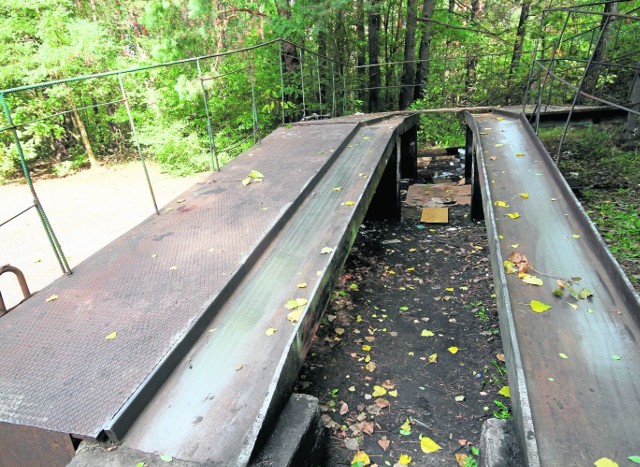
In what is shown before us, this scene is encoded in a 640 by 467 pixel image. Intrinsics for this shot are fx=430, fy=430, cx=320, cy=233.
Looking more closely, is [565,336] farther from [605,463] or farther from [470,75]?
[470,75]

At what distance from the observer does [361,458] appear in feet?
8.34

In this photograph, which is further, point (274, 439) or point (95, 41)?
point (95, 41)

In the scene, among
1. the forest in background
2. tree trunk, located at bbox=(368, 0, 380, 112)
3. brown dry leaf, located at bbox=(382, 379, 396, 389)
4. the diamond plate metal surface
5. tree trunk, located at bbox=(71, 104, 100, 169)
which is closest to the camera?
the diamond plate metal surface

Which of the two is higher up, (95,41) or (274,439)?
(95,41)

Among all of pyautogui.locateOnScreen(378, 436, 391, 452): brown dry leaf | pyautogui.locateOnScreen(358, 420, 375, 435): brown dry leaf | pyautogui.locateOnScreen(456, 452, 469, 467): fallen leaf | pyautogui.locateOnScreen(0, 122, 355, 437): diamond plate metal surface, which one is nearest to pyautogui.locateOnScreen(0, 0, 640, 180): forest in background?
pyautogui.locateOnScreen(0, 122, 355, 437): diamond plate metal surface

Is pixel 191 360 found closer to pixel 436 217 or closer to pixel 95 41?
pixel 436 217

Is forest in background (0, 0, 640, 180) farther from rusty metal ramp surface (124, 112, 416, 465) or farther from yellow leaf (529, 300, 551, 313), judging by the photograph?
yellow leaf (529, 300, 551, 313)

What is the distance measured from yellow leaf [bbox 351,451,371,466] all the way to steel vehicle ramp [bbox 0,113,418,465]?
794mm

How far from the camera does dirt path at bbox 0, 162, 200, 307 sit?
723 centimetres

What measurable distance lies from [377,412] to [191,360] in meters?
1.40

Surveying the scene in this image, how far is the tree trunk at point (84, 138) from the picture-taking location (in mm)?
12109

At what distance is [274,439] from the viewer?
72.0 inches

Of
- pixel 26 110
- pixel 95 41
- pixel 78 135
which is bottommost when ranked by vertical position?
pixel 78 135

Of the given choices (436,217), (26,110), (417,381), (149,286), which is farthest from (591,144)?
(26,110)
